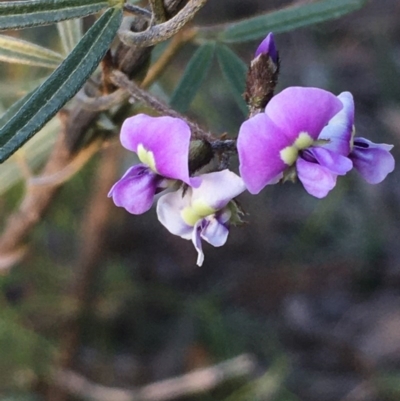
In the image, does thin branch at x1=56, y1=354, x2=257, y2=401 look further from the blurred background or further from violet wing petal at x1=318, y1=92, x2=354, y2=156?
violet wing petal at x1=318, y1=92, x2=354, y2=156

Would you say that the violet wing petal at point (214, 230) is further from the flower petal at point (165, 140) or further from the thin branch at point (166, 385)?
the thin branch at point (166, 385)

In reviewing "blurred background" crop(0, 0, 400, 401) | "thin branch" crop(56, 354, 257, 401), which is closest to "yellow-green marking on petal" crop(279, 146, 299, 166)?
"blurred background" crop(0, 0, 400, 401)

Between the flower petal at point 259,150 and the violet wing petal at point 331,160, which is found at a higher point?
the flower petal at point 259,150

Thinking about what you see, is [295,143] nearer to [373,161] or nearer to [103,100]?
[373,161]

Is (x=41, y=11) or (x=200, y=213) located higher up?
(x=41, y=11)

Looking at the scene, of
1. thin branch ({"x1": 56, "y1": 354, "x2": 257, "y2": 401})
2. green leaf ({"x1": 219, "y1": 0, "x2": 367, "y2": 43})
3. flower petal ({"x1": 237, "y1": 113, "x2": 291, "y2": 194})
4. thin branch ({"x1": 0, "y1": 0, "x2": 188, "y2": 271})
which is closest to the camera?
flower petal ({"x1": 237, "y1": 113, "x2": 291, "y2": 194})

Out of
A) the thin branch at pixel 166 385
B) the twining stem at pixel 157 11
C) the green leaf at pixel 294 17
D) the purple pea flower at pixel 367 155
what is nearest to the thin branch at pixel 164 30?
the twining stem at pixel 157 11

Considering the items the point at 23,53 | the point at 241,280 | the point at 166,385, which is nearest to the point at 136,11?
the point at 23,53
